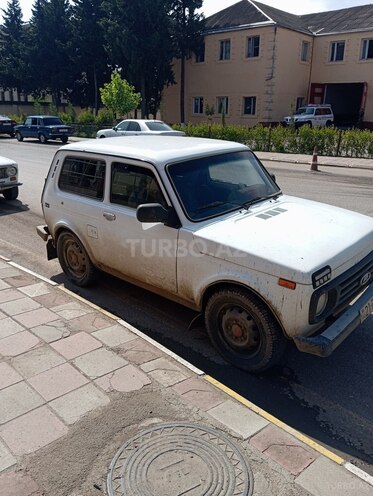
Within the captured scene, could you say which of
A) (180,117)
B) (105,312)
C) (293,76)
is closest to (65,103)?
(180,117)

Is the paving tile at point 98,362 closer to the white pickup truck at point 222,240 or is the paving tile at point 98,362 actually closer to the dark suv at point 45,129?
the white pickup truck at point 222,240

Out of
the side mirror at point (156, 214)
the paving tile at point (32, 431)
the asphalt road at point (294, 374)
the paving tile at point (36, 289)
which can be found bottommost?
the asphalt road at point (294, 374)

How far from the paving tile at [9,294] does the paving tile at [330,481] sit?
3568mm

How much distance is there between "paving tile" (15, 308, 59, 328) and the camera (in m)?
4.20

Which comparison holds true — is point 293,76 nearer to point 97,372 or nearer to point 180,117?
point 180,117

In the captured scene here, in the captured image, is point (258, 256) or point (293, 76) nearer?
point (258, 256)

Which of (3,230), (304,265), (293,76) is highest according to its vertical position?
(293,76)

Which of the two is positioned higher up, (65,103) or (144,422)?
(65,103)

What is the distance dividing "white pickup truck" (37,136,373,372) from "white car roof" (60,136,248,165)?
2 centimetres

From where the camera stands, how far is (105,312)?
14.7 ft

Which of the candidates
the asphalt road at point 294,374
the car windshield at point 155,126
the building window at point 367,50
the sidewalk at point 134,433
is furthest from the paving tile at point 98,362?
the building window at point 367,50

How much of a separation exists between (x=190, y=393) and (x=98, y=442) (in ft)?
2.53

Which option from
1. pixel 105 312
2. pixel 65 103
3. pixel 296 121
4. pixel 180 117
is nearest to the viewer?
pixel 105 312

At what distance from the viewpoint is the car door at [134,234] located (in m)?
4.04
